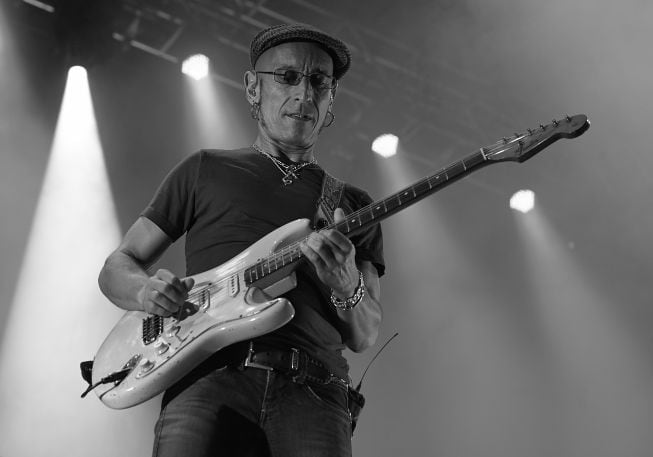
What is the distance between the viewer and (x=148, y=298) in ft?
7.12

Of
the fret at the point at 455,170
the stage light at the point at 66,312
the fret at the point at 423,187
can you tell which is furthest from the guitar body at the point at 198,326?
the stage light at the point at 66,312

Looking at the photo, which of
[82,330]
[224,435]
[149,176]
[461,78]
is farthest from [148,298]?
[461,78]

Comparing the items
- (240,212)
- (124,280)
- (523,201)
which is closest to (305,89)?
(240,212)

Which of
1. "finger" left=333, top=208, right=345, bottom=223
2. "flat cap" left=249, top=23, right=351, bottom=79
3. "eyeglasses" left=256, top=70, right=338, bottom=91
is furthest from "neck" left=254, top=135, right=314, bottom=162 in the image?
"finger" left=333, top=208, right=345, bottom=223

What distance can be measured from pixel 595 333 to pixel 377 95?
2964 millimetres

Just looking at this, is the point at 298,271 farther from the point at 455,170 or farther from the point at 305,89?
the point at 305,89

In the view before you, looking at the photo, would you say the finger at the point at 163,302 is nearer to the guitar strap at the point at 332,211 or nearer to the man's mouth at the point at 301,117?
the guitar strap at the point at 332,211

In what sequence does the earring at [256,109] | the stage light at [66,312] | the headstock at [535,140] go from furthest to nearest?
the stage light at [66,312], the earring at [256,109], the headstock at [535,140]

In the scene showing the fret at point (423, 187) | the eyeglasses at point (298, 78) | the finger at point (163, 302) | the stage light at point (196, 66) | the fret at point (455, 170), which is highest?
the stage light at point (196, 66)

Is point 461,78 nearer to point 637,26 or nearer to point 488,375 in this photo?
point 637,26

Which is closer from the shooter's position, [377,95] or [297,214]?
[297,214]

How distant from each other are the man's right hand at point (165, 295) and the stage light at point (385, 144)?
5114mm

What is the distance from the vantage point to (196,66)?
6.76 metres

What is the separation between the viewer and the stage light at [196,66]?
6.75 m
